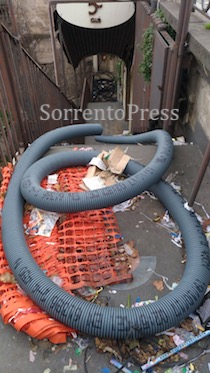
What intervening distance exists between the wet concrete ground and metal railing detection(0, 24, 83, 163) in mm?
1229

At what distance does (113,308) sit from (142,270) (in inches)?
15.5

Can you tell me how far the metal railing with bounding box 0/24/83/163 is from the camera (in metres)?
2.70

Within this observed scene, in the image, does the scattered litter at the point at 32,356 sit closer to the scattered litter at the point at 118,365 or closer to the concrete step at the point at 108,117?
the scattered litter at the point at 118,365

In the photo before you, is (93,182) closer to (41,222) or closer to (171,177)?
(41,222)

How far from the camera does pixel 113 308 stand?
154cm

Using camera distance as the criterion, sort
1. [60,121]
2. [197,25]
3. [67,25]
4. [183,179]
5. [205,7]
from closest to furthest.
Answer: [183,179] < [197,25] < [205,7] < [60,121] < [67,25]

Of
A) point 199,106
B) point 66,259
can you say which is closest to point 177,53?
point 199,106

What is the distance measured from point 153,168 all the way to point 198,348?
1.29 meters

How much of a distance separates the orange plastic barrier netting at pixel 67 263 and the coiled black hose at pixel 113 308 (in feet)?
0.25

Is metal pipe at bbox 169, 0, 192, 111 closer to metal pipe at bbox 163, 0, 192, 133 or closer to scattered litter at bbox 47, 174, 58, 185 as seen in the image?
metal pipe at bbox 163, 0, 192, 133

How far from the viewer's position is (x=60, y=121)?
5.48 meters

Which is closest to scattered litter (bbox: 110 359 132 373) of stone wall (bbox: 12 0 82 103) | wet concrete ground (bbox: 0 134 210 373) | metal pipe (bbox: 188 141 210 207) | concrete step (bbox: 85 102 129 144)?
wet concrete ground (bbox: 0 134 210 373)

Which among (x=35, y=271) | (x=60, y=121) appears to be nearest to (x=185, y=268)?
(x=35, y=271)

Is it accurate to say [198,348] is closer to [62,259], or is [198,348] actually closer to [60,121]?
[62,259]
